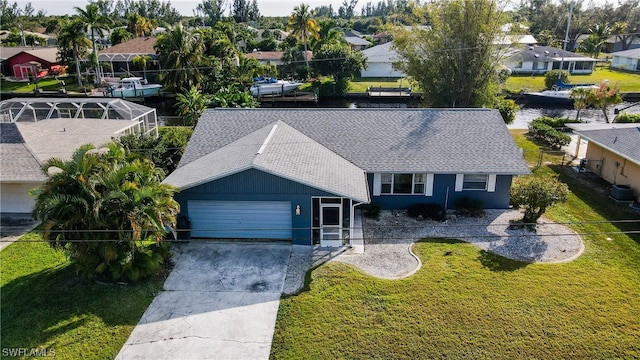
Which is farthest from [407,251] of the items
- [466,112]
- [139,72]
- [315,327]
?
[139,72]

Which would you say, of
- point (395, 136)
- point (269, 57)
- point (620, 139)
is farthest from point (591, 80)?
point (395, 136)

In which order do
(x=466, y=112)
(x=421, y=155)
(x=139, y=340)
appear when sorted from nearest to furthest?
1. (x=139, y=340)
2. (x=421, y=155)
3. (x=466, y=112)

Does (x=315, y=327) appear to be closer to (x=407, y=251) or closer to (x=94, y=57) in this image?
(x=407, y=251)

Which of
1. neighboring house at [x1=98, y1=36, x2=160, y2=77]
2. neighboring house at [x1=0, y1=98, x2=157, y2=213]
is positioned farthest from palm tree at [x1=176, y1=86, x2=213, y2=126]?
neighboring house at [x1=98, y1=36, x2=160, y2=77]

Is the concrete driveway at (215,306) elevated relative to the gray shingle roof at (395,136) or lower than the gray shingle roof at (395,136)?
lower

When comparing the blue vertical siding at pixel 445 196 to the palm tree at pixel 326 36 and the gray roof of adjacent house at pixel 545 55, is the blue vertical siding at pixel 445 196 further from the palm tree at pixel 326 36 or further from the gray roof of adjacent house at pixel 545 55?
the gray roof of adjacent house at pixel 545 55

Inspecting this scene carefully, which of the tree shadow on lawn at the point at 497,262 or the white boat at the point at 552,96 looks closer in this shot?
the tree shadow on lawn at the point at 497,262

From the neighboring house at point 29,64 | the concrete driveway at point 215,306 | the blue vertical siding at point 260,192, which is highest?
the neighboring house at point 29,64

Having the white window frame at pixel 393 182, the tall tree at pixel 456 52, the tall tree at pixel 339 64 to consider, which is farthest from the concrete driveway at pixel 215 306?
the tall tree at pixel 339 64
